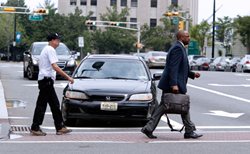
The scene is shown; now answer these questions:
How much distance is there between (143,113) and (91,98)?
1.04 m

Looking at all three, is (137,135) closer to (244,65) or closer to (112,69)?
(112,69)

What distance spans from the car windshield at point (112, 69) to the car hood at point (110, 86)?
0.39m

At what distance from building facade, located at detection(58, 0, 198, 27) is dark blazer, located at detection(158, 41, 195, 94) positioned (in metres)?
80.1

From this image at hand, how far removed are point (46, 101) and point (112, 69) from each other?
8.13ft

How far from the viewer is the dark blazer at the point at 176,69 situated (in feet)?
34.1

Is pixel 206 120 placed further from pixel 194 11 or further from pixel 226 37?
pixel 194 11

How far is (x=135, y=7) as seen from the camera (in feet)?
300

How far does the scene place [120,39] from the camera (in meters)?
78.3

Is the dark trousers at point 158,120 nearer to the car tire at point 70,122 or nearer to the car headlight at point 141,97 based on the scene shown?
the car headlight at point 141,97

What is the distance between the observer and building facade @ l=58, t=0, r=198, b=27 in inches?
3578

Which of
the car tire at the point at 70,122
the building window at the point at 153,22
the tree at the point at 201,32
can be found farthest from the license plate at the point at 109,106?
the building window at the point at 153,22

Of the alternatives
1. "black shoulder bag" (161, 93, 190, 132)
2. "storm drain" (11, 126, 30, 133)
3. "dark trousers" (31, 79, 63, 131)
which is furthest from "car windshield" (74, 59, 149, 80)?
"black shoulder bag" (161, 93, 190, 132)

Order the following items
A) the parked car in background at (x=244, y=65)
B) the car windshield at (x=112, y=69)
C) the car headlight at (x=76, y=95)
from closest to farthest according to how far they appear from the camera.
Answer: the car headlight at (x=76, y=95) < the car windshield at (x=112, y=69) < the parked car in background at (x=244, y=65)
